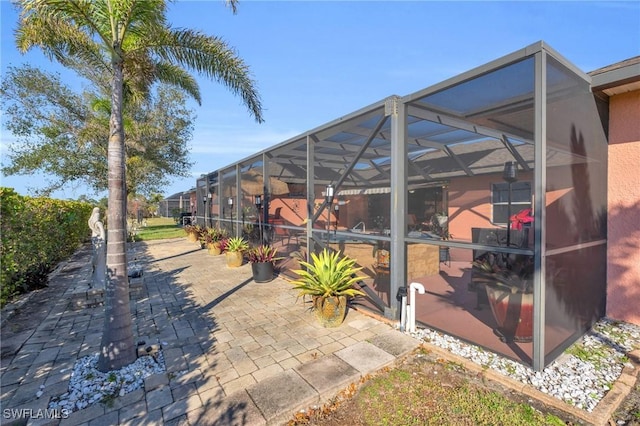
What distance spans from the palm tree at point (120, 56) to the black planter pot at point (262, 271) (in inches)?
149

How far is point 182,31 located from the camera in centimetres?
474

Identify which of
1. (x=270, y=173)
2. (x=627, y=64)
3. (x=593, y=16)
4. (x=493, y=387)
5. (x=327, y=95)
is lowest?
(x=493, y=387)

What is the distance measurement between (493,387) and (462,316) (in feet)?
5.97

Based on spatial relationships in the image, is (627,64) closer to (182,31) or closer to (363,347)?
(363,347)

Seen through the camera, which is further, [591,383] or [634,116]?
[634,116]

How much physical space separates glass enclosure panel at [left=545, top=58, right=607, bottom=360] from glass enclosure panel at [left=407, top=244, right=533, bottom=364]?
306mm

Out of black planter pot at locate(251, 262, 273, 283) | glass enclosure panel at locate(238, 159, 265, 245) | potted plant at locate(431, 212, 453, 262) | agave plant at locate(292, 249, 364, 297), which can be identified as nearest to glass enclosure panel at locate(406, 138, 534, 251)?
potted plant at locate(431, 212, 453, 262)

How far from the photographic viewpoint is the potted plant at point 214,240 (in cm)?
1182

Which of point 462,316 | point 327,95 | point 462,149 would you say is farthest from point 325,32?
point 462,316

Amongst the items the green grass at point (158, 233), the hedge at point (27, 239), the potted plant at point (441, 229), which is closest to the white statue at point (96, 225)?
the hedge at point (27, 239)

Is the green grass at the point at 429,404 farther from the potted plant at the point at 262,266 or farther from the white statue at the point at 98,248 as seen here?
the white statue at the point at 98,248

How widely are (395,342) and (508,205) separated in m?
2.62

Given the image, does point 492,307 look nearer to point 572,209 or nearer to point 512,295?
point 512,295

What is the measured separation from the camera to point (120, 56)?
3562mm
